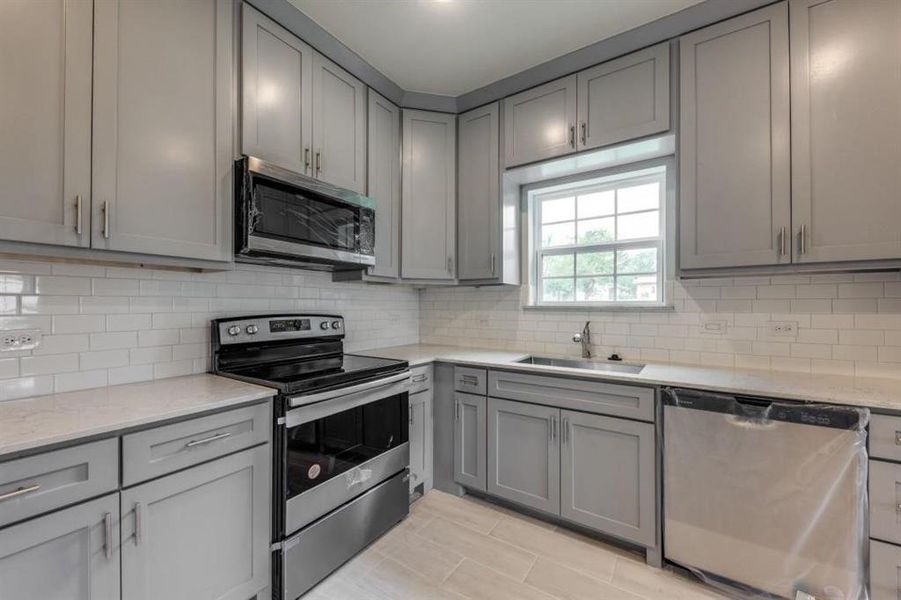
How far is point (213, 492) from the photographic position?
1424 mm

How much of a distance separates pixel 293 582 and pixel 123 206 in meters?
1.66

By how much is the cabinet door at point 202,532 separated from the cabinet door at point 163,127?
2.89ft

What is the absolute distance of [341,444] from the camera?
74.8 inches

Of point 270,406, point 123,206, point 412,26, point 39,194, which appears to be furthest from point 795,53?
point 39,194

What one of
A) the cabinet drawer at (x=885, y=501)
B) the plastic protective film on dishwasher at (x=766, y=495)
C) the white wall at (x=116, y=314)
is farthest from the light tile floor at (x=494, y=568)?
the white wall at (x=116, y=314)

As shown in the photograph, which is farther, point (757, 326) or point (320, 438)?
point (757, 326)

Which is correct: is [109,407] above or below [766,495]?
above

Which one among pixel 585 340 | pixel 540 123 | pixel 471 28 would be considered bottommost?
pixel 585 340

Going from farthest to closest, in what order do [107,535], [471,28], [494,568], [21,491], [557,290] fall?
[557,290] < [471,28] < [494,568] < [107,535] < [21,491]

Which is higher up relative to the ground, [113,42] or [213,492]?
[113,42]

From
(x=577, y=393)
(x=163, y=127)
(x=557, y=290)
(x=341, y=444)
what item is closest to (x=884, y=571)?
(x=577, y=393)

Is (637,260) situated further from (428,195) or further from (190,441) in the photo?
(190,441)

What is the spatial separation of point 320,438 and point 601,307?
6.32ft

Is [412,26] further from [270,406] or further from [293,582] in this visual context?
[293,582]
